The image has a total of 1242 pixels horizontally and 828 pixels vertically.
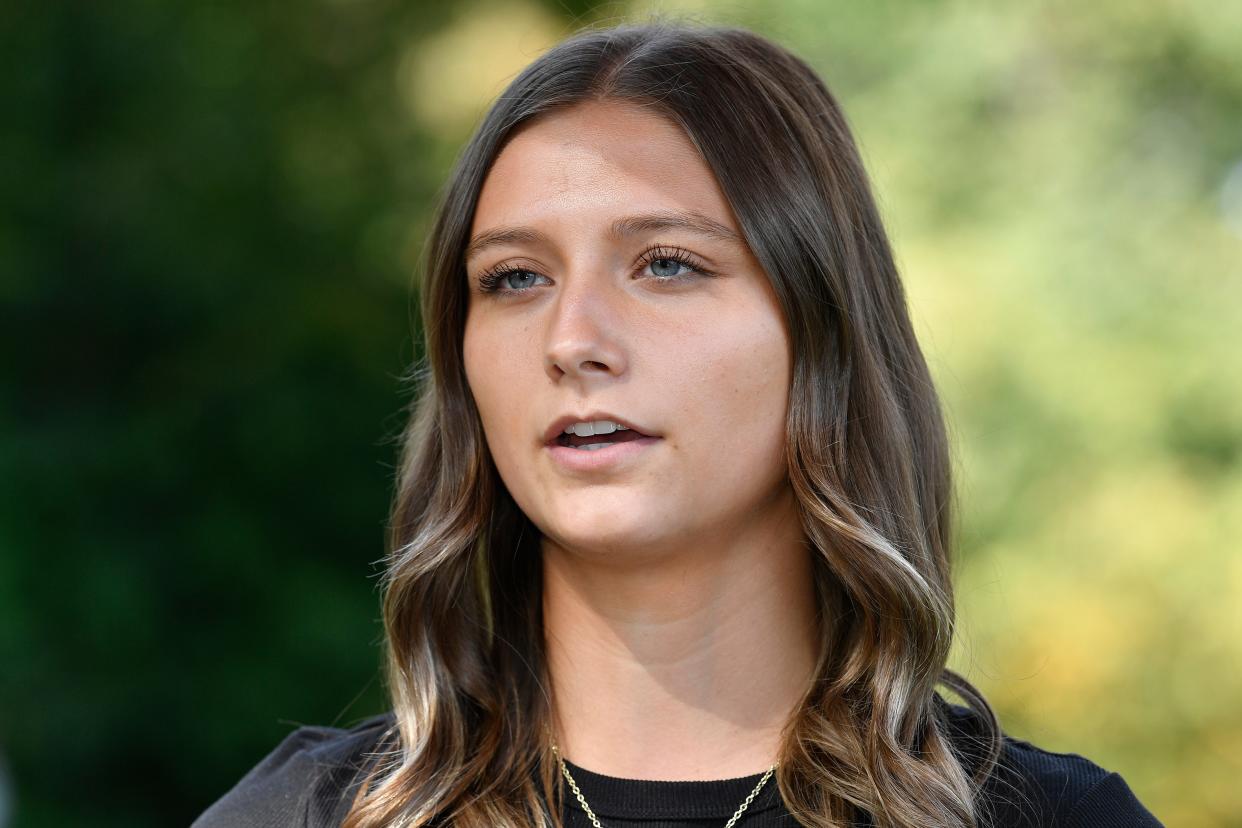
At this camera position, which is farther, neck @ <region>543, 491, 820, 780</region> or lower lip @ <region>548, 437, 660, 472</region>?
neck @ <region>543, 491, 820, 780</region>

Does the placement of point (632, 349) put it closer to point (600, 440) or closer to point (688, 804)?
point (600, 440)

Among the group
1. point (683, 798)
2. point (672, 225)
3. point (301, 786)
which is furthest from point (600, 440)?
point (301, 786)

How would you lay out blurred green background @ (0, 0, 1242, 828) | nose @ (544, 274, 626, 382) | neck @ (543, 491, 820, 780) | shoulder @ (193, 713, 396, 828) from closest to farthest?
nose @ (544, 274, 626, 382)
neck @ (543, 491, 820, 780)
shoulder @ (193, 713, 396, 828)
blurred green background @ (0, 0, 1242, 828)

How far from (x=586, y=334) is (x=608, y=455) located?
172 millimetres

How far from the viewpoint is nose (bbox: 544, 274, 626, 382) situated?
6.93 feet

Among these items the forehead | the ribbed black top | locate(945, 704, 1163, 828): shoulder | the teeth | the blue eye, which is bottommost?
the ribbed black top

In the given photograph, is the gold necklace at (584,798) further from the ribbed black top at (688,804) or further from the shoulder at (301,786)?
the shoulder at (301,786)

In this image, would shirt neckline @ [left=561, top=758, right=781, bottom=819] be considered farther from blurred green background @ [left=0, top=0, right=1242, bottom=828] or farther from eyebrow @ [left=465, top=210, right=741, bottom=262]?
blurred green background @ [left=0, top=0, right=1242, bottom=828]

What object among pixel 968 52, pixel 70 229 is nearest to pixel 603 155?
pixel 70 229

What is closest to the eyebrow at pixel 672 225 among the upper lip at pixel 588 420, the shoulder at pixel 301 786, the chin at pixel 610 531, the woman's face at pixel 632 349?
the woman's face at pixel 632 349

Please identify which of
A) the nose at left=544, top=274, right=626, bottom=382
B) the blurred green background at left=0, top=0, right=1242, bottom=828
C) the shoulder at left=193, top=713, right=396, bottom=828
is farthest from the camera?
the blurred green background at left=0, top=0, right=1242, bottom=828

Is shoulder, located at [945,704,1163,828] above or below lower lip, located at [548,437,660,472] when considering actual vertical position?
below

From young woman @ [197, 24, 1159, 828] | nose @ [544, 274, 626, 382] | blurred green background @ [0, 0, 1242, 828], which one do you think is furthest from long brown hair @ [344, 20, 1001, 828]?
blurred green background @ [0, 0, 1242, 828]

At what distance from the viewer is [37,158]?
5.99m
